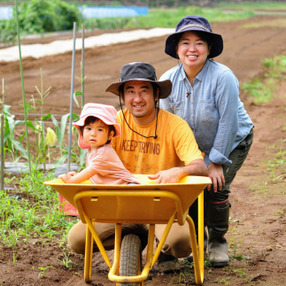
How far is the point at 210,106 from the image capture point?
144 inches

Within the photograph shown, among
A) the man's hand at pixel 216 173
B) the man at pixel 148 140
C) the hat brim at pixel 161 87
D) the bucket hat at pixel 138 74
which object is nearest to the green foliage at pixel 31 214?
the man at pixel 148 140

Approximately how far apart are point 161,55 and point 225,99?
13.3 metres

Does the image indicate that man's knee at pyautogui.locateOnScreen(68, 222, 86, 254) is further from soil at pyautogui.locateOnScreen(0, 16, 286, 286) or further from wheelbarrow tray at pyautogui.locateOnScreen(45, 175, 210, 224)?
wheelbarrow tray at pyautogui.locateOnScreen(45, 175, 210, 224)

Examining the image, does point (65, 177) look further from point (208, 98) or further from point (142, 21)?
point (142, 21)

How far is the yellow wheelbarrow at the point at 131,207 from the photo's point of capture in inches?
106

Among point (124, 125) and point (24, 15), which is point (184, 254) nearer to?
point (124, 125)

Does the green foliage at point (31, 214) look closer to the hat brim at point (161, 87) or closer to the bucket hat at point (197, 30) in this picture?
the hat brim at point (161, 87)

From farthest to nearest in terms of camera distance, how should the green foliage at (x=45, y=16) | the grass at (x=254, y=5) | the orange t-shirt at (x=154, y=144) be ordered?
the grass at (x=254, y=5) < the green foliage at (x=45, y=16) < the orange t-shirt at (x=154, y=144)

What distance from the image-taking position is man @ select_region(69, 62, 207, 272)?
3.27 metres

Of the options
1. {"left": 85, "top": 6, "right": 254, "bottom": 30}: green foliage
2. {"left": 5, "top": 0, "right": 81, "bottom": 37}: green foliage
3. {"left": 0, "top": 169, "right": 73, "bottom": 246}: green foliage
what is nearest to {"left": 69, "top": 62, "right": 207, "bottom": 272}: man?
{"left": 0, "top": 169, "right": 73, "bottom": 246}: green foliage

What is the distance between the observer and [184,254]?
11.2 feet

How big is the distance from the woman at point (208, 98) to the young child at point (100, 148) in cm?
73

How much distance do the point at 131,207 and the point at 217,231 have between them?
134 centimetres

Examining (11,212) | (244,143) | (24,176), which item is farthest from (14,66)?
(244,143)
